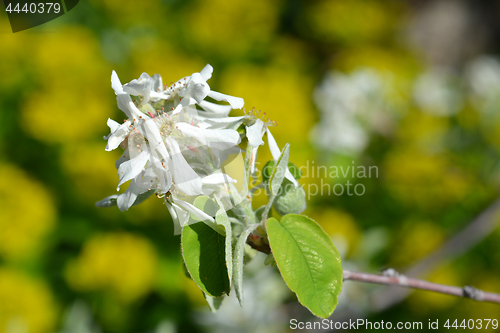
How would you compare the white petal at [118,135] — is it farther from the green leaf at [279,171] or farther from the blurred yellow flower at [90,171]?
the blurred yellow flower at [90,171]

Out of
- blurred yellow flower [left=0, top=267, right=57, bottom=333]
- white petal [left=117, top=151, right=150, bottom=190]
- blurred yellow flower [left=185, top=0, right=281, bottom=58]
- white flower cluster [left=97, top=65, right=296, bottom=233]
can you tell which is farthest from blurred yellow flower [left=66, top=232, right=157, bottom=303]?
blurred yellow flower [left=185, top=0, right=281, bottom=58]

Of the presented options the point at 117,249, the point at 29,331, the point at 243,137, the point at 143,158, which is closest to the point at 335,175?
the point at 117,249

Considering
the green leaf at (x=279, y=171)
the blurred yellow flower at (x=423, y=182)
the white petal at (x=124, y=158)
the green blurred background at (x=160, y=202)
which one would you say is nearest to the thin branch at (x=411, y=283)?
the green leaf at (x=279, y=171)

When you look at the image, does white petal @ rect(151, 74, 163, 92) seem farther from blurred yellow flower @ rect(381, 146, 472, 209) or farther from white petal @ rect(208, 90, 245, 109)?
blurred yellow flower @ rect(381, 146, 472, 209)

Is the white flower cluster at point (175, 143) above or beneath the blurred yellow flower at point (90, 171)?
above

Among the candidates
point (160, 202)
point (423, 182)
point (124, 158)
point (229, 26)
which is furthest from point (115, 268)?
point (229, 26)

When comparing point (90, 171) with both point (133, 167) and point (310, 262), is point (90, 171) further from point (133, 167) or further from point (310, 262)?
point (310, 262)
